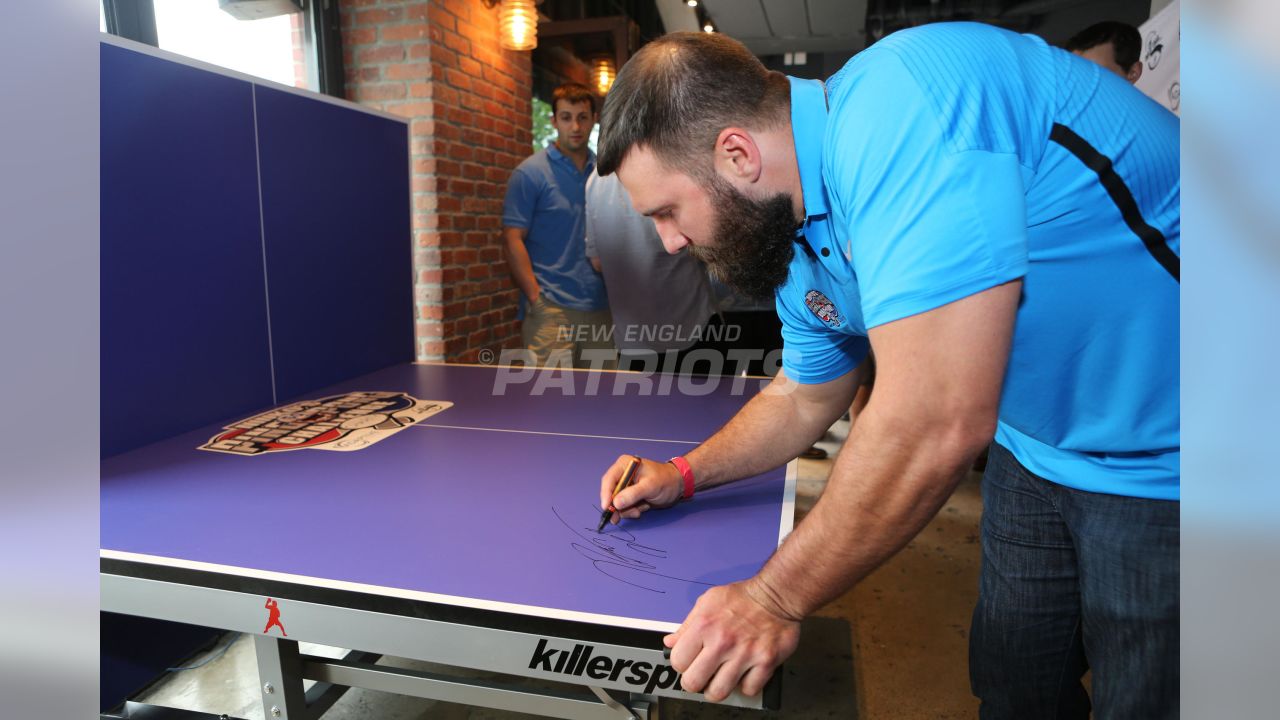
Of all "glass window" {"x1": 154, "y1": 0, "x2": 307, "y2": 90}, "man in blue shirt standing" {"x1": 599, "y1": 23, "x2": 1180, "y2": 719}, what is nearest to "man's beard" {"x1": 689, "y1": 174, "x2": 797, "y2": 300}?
"man in blue shirt standing" {"x1": 599, "y1": 23, "x2": 1180, "y2": 719}

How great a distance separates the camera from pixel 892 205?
0.81 metres

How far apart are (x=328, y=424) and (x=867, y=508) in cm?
142

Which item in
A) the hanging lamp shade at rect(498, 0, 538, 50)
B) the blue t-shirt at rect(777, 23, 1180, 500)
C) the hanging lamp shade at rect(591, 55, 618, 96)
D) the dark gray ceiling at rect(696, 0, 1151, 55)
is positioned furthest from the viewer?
the dark gray ceiling at rect(696, 0, 1151, 55)

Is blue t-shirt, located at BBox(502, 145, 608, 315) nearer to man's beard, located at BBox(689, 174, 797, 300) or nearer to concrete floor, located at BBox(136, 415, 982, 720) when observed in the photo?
concrete floor, located at BBox(136, 415, 982, 720)

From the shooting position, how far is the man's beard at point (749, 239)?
3.59 ft

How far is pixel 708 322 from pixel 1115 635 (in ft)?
7.97

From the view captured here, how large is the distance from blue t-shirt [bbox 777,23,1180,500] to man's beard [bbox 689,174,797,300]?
47 millimetres

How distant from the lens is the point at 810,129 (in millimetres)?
1027

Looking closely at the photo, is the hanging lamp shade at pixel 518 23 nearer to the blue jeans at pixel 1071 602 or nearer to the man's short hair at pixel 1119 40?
the man's short hair at pixel 1119 40

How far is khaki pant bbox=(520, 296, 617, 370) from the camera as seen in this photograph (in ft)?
12.2

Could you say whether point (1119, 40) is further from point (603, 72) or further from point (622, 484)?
point (603, 72)
